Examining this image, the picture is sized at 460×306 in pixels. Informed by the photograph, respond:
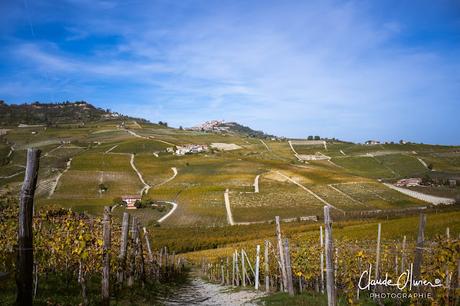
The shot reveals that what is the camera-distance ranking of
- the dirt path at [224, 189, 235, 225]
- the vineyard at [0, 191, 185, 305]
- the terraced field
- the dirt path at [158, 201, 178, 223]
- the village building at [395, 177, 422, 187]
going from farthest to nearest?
the village building at [395, 177, 422, 187], the terraced field, the dirt path at [158, 201, 178, 223], the dirt path at [224, 189, 235, 225], the vineyard at [0, 191, 185, 305]

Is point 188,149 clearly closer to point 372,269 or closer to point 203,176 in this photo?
point 203,176

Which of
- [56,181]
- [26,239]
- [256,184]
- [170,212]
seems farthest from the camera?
[256,184]

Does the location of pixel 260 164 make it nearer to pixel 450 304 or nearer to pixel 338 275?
pixel 338 275

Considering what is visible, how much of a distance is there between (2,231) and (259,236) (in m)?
46.1

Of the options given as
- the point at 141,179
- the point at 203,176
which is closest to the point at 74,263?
the point at 141,179

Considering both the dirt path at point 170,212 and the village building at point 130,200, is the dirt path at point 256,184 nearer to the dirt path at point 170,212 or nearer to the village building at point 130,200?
the dirt path at point 170,212

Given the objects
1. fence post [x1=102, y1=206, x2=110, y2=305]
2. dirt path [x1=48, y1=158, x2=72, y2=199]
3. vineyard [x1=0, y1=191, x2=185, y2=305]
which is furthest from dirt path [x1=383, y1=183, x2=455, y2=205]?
fence post [x1=102, y1=206, x2=110, y2=305]

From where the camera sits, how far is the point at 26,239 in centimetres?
707

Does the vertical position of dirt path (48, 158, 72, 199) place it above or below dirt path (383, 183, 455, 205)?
above

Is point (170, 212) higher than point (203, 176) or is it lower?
lower

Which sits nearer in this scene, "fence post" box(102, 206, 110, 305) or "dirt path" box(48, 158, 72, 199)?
Result: "fence post" box(102, 206, 110, 305)

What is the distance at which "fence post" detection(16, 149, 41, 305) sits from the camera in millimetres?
6855

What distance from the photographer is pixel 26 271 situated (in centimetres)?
697

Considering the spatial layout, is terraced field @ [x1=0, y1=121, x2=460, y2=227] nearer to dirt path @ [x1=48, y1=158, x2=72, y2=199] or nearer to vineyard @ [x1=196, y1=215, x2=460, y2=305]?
dirt path @ [x1=48, y1=158, x2=72, y2=199]
